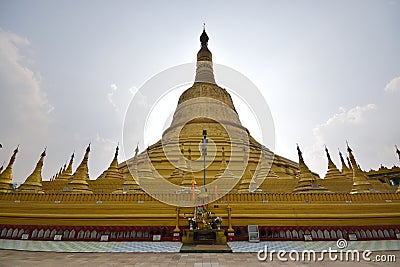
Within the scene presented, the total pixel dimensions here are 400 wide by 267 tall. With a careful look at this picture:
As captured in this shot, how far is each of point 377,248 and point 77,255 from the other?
30.6ft

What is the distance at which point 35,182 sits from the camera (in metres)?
13.2

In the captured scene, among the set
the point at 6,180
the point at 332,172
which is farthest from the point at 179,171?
the point at 332,172

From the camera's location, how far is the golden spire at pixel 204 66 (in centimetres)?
2645

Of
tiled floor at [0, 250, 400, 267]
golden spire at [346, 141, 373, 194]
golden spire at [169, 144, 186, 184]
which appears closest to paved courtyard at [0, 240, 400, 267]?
tiled floor at [0, 250, 400, 267]

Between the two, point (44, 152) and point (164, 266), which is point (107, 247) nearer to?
point (164, 266)

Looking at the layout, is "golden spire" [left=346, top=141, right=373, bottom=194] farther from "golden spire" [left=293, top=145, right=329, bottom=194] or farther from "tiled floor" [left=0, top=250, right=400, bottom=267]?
"tiled floor" [left=0, top=250, right=400, bottom=267]

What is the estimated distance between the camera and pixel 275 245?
7949 mm

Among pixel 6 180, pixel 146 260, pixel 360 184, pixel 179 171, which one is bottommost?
pixel 146 260

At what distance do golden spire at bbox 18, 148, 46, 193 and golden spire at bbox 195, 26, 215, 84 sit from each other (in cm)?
1748

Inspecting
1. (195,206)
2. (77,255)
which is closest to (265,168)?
(195,206)

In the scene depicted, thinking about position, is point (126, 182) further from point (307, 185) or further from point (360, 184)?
point (360, 184)

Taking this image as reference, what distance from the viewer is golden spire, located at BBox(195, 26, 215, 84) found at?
1041 inches

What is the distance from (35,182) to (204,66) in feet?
68.4

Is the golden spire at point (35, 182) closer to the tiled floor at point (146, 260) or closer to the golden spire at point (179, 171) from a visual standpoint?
the tiled floor at point (146, 260)
